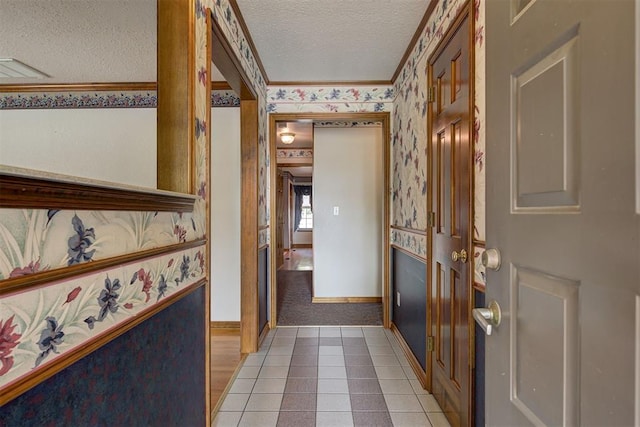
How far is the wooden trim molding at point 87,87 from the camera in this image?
296cm

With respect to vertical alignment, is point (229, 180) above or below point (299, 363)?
above

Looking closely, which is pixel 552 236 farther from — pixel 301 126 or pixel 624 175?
pixel 301 126

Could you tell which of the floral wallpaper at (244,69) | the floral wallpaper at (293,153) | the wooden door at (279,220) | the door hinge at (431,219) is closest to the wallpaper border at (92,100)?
the floral wallpaper at (244,69)

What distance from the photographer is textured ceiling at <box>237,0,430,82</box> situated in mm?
1933

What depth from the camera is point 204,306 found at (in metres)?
1.46

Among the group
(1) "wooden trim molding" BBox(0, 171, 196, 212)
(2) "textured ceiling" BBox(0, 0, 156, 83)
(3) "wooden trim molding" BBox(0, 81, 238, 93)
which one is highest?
(2) "textured ceiling" BBox(0, 0, 156, 83)

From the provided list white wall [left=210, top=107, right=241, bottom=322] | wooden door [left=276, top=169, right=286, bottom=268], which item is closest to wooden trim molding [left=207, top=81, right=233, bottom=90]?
white wall [left=210, top=107, right=241, bottom=322]

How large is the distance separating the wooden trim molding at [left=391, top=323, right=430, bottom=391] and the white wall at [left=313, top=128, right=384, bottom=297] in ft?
3.64

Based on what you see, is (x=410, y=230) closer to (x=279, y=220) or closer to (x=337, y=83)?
(x=337, y=83)

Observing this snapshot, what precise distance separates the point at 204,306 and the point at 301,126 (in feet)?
12.1

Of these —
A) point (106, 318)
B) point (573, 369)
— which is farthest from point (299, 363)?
point (573, 369)

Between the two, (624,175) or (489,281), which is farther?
(489,281)

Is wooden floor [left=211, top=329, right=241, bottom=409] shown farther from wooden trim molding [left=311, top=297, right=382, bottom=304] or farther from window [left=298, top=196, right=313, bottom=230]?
window [left=298, top=196, right=313, bottom=230]

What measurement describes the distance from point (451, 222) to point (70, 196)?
1.58m
